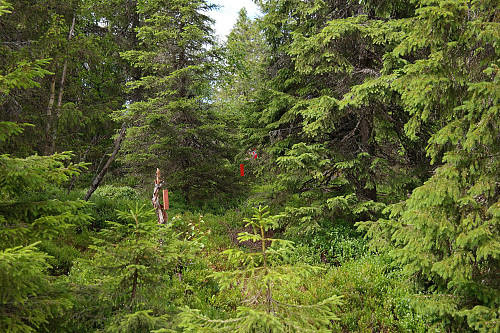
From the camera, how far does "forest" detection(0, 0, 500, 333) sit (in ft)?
10.6

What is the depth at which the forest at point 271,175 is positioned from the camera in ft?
10.6

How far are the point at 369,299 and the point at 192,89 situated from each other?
9822 mm

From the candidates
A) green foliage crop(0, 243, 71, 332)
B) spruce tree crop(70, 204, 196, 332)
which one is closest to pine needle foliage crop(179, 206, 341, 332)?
spruce tree crop(70, 204, 196, 332)

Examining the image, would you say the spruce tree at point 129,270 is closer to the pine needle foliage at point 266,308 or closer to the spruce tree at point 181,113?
the pine needle foliage at point 266,308

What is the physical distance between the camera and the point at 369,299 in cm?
586

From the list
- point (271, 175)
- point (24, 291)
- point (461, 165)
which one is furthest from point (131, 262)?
point (271, 175)

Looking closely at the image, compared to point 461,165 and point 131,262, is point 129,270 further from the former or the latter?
point 461,165

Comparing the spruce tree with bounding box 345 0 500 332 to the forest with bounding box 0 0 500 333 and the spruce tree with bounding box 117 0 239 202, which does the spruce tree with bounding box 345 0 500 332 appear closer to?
the forest with bounding box 0 0 500 333

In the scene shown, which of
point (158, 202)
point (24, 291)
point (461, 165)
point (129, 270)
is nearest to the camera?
point (24, 291)

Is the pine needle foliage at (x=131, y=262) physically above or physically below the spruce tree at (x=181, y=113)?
below

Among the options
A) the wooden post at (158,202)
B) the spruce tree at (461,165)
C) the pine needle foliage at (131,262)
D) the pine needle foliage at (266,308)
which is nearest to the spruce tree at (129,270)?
the pine needle foliage at (131,262)

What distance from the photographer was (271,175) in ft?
Result: 35.7

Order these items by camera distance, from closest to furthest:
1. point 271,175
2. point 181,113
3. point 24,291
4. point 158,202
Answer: point 24,291
point 158,202
point 271,175
point 181,113

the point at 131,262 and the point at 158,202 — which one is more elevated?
the point at 158,202
